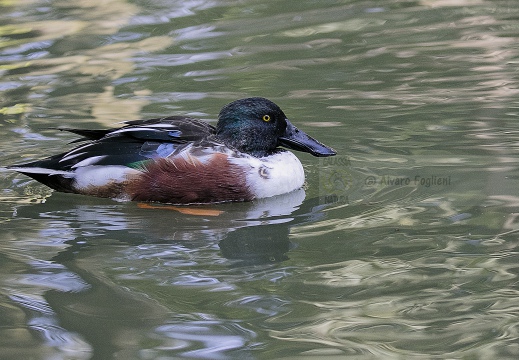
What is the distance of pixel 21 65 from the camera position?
35.7 ft

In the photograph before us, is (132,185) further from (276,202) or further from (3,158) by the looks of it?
(3,158)

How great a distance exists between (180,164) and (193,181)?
158mm

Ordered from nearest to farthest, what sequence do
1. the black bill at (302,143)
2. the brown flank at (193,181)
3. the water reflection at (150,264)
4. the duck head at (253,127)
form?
the water reflection at (150,264) < the brown flank at (193,181) < the duck head at (253,127) < the black bill at (302,143)

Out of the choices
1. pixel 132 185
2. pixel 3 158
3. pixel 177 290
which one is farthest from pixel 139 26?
pixel 177 290

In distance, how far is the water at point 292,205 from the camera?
4719 mm

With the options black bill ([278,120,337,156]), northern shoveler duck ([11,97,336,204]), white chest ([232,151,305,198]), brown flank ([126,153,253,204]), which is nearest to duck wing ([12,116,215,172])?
northern shoveler duck ([11,97,336,204])

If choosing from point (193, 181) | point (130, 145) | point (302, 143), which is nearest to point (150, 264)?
point (193, 181)

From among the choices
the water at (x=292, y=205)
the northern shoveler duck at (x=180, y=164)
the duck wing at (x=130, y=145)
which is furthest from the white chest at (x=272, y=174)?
the duck wing at (x=130, y=145)

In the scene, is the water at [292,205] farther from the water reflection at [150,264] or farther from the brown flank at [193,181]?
the brown flank at [193,181]

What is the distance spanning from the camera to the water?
4719 millimetres

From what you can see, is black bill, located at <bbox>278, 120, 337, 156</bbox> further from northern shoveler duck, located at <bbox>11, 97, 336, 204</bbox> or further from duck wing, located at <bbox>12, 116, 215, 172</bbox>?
duck wing, located at <bbox>12, 116, 215, 172</bbox>

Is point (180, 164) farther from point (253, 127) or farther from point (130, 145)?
point (253, 127)

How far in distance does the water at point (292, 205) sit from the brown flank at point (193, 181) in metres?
0.12

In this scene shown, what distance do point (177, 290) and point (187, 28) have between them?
7220 mm
